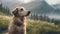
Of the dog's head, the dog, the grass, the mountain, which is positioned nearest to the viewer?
the dog

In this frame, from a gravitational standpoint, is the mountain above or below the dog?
above

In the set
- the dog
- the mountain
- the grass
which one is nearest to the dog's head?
the dog

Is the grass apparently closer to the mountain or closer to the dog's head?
the mountain

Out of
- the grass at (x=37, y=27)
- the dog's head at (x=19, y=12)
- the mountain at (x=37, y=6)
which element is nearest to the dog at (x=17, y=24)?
the dog's head at (x=19, y=12)

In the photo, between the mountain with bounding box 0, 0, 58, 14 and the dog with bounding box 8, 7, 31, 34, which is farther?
the mountain with bounding box 0, 0, 58, 14

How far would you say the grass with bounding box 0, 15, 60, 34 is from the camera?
9.12 metres

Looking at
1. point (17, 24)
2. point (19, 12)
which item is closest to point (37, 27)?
point (19, 12)

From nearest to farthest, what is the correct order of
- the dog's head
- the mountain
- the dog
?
the dog
the dog's head
the mountain

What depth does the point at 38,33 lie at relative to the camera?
9203mm

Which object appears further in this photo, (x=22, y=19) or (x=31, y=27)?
(x=31, y=27)

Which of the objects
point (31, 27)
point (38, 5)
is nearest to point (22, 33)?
point (31, 27)

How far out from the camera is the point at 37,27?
361 inches

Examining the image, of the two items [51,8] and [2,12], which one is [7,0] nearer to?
[2,12]

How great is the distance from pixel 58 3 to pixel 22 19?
11.0 ft
